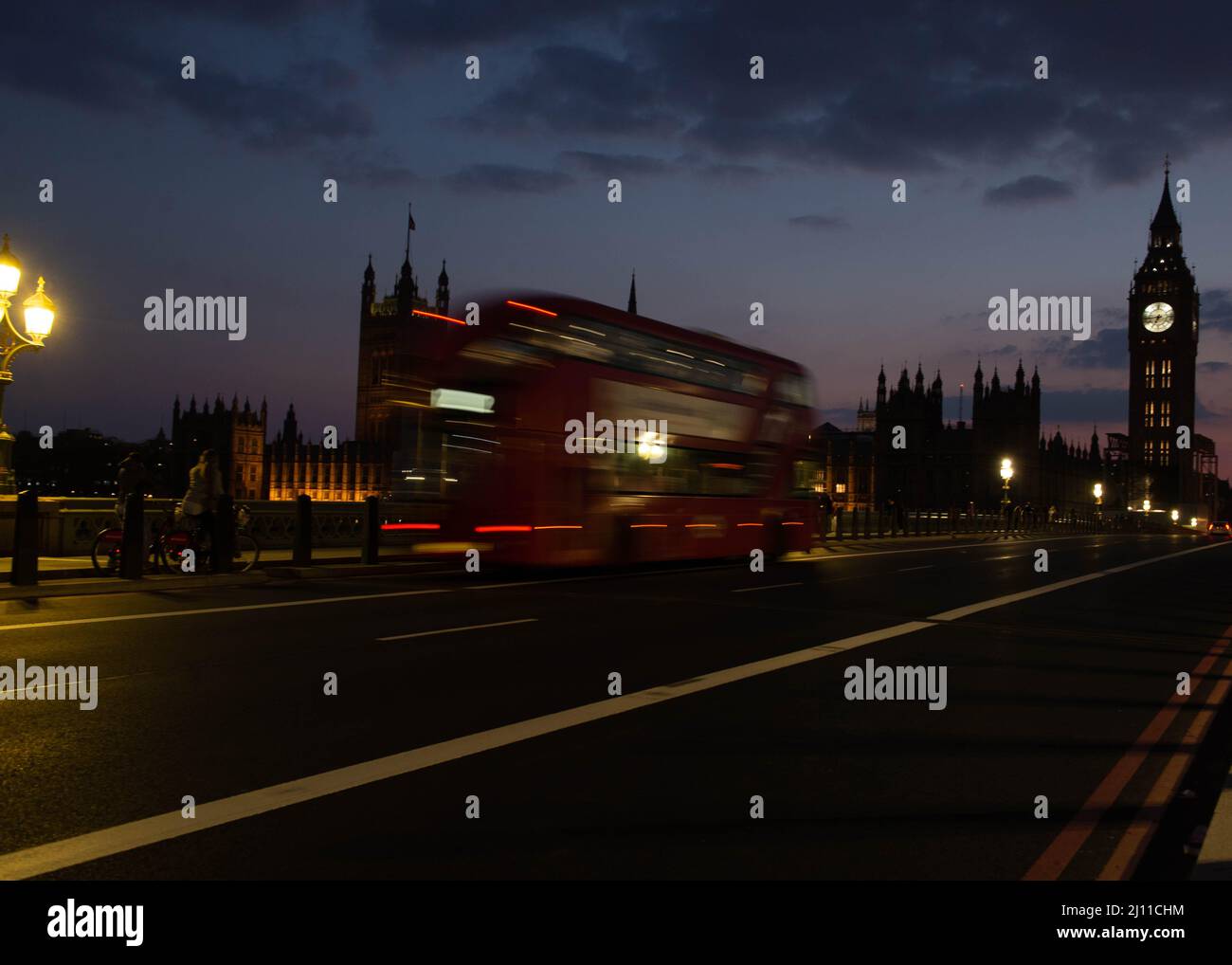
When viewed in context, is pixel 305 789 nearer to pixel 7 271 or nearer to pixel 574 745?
pixel 574 745

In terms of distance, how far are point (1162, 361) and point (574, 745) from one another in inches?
7327

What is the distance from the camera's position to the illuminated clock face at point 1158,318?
555 ft

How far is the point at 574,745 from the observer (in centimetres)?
598

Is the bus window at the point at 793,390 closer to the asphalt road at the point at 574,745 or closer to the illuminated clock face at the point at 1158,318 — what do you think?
the asphalt road at the point at 574,745

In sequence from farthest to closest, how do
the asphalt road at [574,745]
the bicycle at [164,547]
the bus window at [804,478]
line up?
the bus window at [804,478] < the bicycle at [164,547] < the asphalt road at [574,745]

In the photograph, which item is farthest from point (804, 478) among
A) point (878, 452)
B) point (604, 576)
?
point (878, 452)

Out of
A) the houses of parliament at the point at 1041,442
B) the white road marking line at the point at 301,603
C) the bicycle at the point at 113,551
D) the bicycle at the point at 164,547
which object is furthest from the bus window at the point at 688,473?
the houses of parliament at the point at 1041,442

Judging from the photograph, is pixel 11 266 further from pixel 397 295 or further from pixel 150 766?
pixel 397 295

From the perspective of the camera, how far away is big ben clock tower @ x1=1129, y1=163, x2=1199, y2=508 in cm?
16675

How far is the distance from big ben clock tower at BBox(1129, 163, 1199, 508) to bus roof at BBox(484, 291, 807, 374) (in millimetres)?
159718

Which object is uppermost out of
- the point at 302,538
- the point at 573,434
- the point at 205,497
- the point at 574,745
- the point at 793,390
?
the point at 793,390

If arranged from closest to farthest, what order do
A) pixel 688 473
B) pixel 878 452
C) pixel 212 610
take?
pixel 212 610 < pixel 688 473 < pixel 878 452

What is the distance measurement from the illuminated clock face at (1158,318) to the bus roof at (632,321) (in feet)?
562
